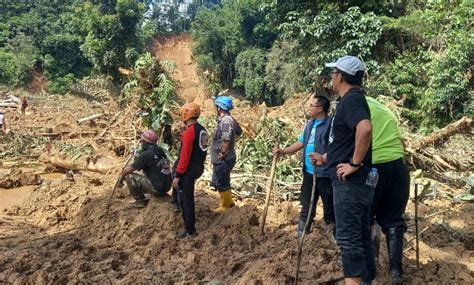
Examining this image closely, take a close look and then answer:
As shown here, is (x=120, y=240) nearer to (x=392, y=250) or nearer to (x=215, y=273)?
(x=215, y=273)

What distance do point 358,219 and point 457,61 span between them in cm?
980

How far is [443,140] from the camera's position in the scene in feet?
28.7

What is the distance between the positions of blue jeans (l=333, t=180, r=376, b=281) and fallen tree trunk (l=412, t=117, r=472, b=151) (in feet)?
19.3

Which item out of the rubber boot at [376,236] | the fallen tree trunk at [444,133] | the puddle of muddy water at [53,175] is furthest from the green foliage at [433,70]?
the puddle of muddy water at [53,175]

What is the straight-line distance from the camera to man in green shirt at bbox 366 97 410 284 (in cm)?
369

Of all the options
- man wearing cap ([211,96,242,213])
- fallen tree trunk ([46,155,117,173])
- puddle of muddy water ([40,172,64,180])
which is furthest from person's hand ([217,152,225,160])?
puddle of muddy water ([40,172,64,180])

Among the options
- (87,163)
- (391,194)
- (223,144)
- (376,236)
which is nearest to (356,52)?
(87,163)

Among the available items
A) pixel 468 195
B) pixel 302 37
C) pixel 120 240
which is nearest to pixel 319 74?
pixel 302 37

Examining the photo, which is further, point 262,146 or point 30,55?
point 30,55

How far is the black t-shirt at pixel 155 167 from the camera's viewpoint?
21.1ft

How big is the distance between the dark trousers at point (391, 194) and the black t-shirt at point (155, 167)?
11.4 ft

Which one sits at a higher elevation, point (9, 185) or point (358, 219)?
point (358, 219)

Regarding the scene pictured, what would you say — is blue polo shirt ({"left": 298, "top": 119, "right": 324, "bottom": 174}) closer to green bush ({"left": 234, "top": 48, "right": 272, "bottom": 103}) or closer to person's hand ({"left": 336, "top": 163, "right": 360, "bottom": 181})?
person's hand ({"left": 336, "top": 163, "right": 360, "bottom": 181})

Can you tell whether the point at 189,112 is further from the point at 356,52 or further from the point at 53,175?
the point at 356,52
